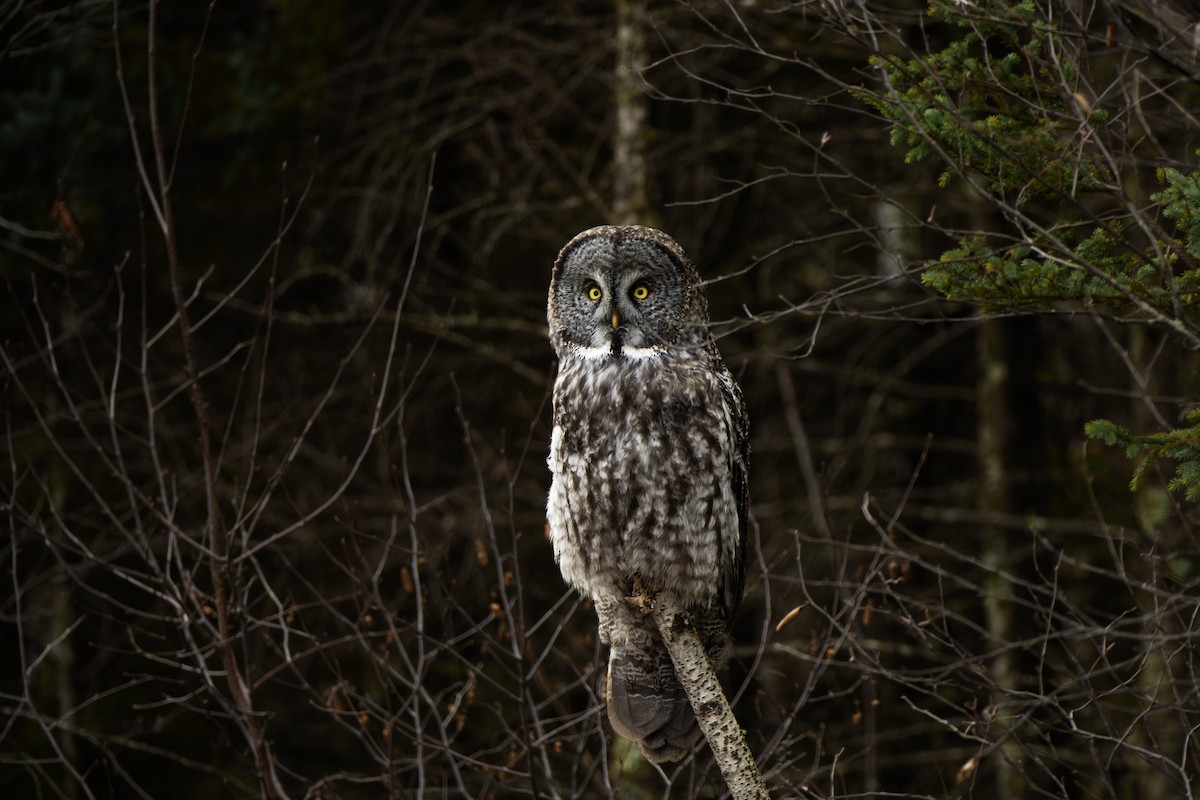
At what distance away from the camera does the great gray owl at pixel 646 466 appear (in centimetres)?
379

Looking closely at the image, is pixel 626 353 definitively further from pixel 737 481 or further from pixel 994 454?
pixel 994 454

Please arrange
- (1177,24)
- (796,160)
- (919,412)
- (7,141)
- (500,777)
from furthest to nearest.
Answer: (919,412)
(796,160)
(7,141)
(500,777)
(1177,24)

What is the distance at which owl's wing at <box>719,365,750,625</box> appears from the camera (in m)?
3.93

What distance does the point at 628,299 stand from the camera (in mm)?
4012

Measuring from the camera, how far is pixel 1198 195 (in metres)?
2.79

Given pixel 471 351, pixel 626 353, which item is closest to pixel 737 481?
pixel 626 353

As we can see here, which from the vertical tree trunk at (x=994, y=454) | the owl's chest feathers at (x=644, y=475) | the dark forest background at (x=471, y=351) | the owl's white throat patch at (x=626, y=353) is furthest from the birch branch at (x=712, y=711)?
the vertical tree trunk at (x=994, y=454)

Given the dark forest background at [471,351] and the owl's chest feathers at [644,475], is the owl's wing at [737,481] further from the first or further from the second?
the dark forest background at [471,351]

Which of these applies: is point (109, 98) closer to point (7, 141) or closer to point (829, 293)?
point (7, 141)

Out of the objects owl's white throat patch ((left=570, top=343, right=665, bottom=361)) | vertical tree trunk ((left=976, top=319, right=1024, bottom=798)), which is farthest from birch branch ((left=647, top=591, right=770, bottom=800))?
vertical tree trunk ((left=976, top=319, right=1024, bottom=798))

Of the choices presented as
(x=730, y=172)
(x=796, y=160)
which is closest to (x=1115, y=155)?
(x=796, y=160)

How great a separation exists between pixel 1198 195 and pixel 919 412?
5949 mm

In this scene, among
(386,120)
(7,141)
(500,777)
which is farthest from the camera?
(386,120)

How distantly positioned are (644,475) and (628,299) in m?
0.57
